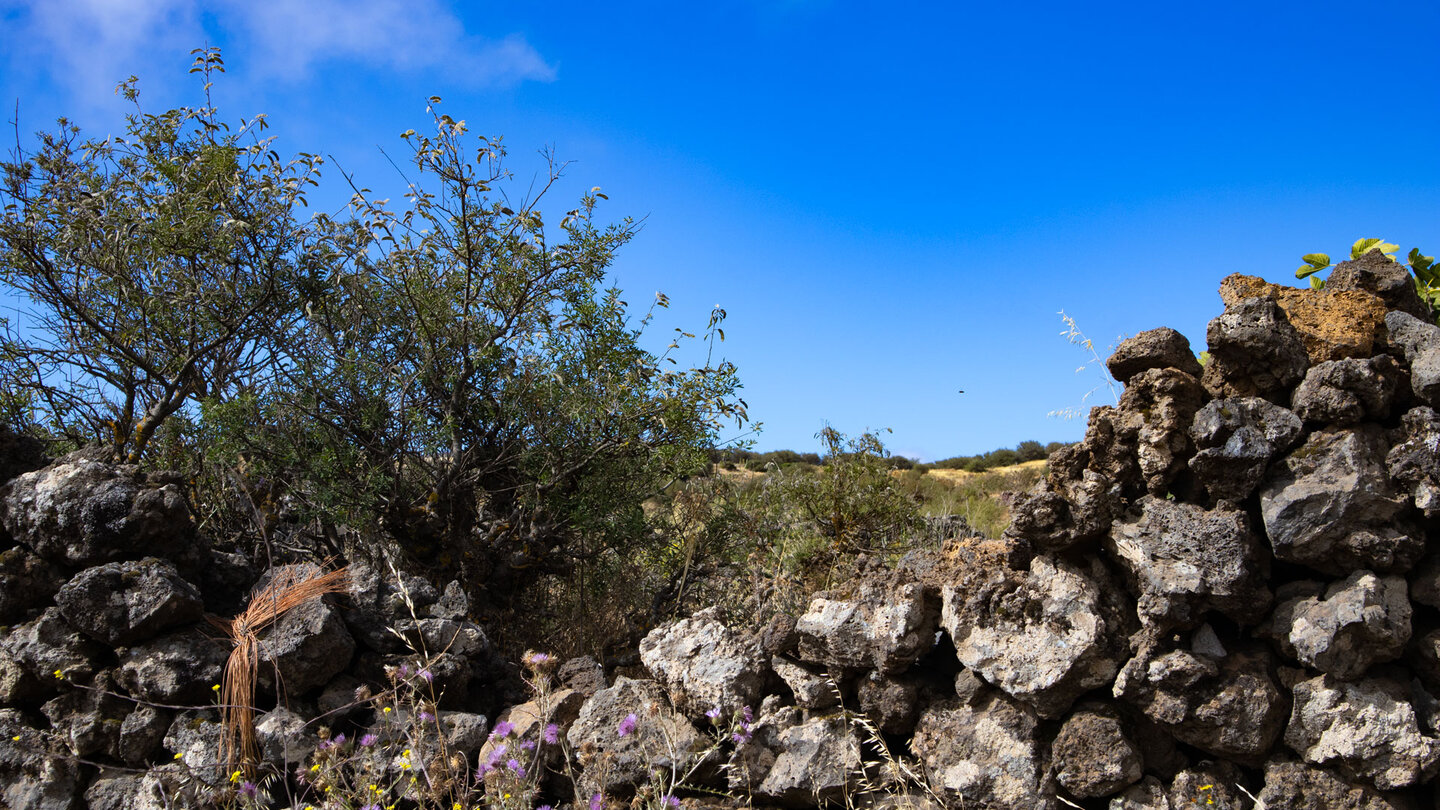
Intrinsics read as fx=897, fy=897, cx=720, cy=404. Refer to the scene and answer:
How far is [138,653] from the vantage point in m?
4.43

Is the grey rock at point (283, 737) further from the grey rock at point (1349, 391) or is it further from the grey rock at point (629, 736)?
the grey rock at point (1349, 391)

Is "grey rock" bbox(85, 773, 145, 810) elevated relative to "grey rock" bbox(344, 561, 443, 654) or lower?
lower

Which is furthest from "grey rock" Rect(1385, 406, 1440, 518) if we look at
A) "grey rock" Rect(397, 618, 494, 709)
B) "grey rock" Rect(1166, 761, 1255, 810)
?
"grey rock" Rect(397, 618, 494, 709)

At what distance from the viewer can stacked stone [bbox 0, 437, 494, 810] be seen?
4.33 metres

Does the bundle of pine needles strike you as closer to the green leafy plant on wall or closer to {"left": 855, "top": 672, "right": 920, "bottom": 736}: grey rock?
{"left": 855, "top": 672, "right": 920, "bottom": 736}: grey rock

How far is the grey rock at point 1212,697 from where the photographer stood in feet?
11.7

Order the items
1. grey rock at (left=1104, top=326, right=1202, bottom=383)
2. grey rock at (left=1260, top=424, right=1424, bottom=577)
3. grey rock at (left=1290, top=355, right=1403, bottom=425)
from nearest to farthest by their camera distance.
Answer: grey rock at (left=1260, top=424, right=1424, bottom=577)
grey rock at (left=1290, top=355, right=1403, bottom=425)
grey rock at (left=1104, top=326, right=1202, bottom=383)

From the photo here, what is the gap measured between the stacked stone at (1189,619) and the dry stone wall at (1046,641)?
11 mm

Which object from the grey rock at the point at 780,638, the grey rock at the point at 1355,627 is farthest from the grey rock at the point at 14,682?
the grey rock at the point at 1355,627

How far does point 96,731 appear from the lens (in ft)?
14.5

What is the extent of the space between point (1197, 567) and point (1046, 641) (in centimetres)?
67

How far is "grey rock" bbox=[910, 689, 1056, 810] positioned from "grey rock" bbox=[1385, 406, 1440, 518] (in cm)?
174

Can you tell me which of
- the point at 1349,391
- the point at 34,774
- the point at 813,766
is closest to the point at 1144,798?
the point at 813,766

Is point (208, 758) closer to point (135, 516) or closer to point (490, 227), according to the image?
point (135, 516)
